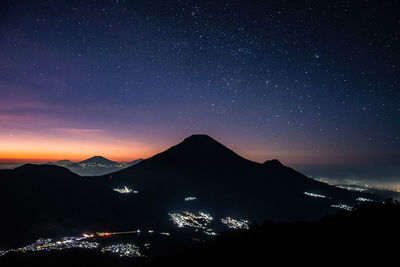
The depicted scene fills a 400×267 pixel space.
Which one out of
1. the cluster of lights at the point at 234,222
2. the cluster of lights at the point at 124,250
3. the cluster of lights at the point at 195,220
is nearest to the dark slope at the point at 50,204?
the cluster of lights at the point at 124,250

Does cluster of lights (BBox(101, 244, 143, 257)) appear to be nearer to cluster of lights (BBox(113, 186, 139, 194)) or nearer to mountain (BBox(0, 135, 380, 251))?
mountain (BBox(0, 135, 380, 251))

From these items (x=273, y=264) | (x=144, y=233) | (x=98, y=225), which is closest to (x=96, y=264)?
(x=144, y=233)

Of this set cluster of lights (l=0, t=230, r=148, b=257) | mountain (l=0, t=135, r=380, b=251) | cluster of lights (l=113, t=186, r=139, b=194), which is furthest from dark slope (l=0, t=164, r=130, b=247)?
cluster of lights (l=0, t=230, r=148, b=257)

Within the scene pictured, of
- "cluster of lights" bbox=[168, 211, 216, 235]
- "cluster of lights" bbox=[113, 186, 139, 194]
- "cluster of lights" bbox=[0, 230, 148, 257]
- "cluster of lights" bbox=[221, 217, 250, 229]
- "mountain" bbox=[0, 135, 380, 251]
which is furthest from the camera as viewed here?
"cluster of lights" bbox=[113, 186, 139, 194]

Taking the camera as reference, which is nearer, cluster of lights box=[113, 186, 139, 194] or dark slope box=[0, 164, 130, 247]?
dark slope box=[0, 164, 130, 247]

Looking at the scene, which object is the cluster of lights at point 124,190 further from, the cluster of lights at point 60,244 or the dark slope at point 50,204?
the cluster of lights at point 60,244

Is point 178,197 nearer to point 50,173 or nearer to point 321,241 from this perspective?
point 50,173

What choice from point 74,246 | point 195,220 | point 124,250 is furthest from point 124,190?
point 124,250
